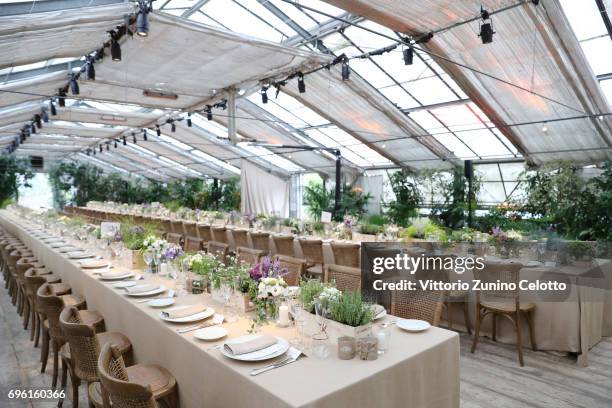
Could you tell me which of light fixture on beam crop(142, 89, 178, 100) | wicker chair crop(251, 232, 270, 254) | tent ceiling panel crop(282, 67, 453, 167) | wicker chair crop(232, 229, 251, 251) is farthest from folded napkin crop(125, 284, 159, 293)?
light fixture on beam crop(142, 89, 178, 100)

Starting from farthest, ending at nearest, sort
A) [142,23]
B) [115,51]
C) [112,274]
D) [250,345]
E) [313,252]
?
[313,252] → [115,51] → [142,23] → [112,274] → [250,345]

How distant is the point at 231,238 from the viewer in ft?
26.3

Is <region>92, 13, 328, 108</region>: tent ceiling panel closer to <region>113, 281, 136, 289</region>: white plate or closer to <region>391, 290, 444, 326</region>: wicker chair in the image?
<region>113, 281, 136, 289</region>: white plate

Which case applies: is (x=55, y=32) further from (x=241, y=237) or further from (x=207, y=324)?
(x=207, y=324)

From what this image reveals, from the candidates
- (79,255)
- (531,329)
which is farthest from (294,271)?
(79,255)

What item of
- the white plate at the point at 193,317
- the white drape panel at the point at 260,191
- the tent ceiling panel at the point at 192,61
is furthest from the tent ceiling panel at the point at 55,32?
the white drape panel at the point at 260,191

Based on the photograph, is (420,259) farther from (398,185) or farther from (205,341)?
(398,185)

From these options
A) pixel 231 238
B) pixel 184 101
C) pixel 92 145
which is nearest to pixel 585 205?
pixel 231 238

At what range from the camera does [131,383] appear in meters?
1.67

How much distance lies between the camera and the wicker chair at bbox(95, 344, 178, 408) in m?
1.67

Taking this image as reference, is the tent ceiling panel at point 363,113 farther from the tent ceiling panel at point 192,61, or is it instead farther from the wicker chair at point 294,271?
the wicker chair at point 294,271

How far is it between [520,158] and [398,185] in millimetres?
3580

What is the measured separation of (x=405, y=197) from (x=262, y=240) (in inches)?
293

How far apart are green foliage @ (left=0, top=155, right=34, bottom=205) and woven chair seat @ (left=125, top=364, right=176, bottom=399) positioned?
20.1 metres
